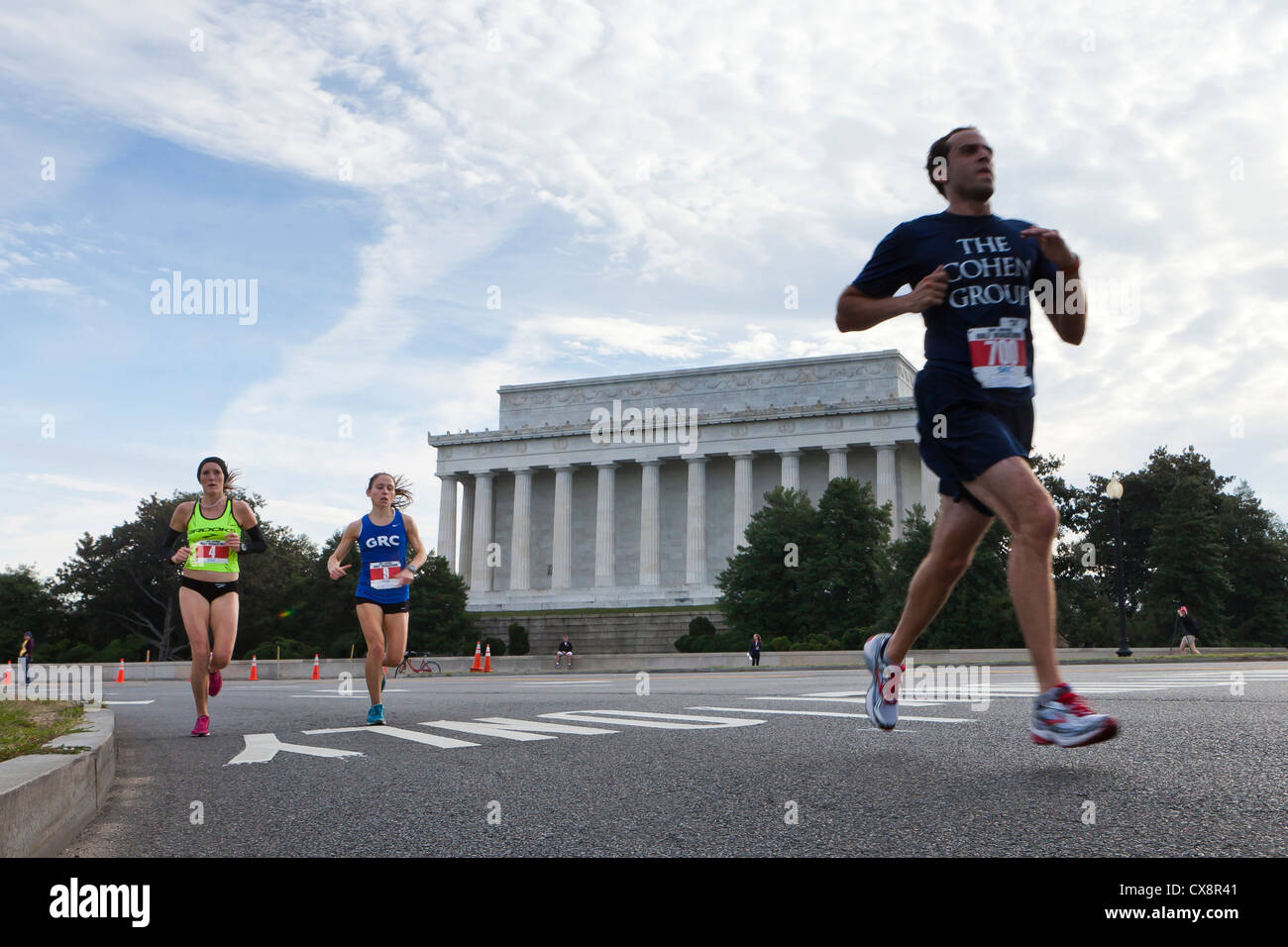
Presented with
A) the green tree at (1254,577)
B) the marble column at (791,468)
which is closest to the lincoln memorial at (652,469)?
the marble column at (791,468)

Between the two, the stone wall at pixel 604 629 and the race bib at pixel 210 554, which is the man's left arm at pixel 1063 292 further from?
the stone wall at pixel 604 629

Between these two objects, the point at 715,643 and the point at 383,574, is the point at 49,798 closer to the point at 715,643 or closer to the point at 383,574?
the point at 383,574

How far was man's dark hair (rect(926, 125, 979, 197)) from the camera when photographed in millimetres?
5348

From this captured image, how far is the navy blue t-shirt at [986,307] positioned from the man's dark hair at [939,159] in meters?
0.31

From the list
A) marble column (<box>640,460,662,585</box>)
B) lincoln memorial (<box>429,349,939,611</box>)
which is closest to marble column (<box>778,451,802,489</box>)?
lincoln memorial (<box>429,349,939,611</box>)

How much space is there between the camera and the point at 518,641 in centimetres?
6844

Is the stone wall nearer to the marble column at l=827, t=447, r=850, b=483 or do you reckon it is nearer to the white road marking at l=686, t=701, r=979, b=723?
the marble column at l=827, t=447, r=850, b=483

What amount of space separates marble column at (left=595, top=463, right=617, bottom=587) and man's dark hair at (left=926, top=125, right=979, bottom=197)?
79.2m

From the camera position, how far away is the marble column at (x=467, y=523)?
92.0 meters

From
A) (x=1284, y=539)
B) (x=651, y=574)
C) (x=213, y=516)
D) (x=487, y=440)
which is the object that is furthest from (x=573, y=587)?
(x=213, y=516)

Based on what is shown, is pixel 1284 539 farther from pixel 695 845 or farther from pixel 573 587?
pixel 695 845
